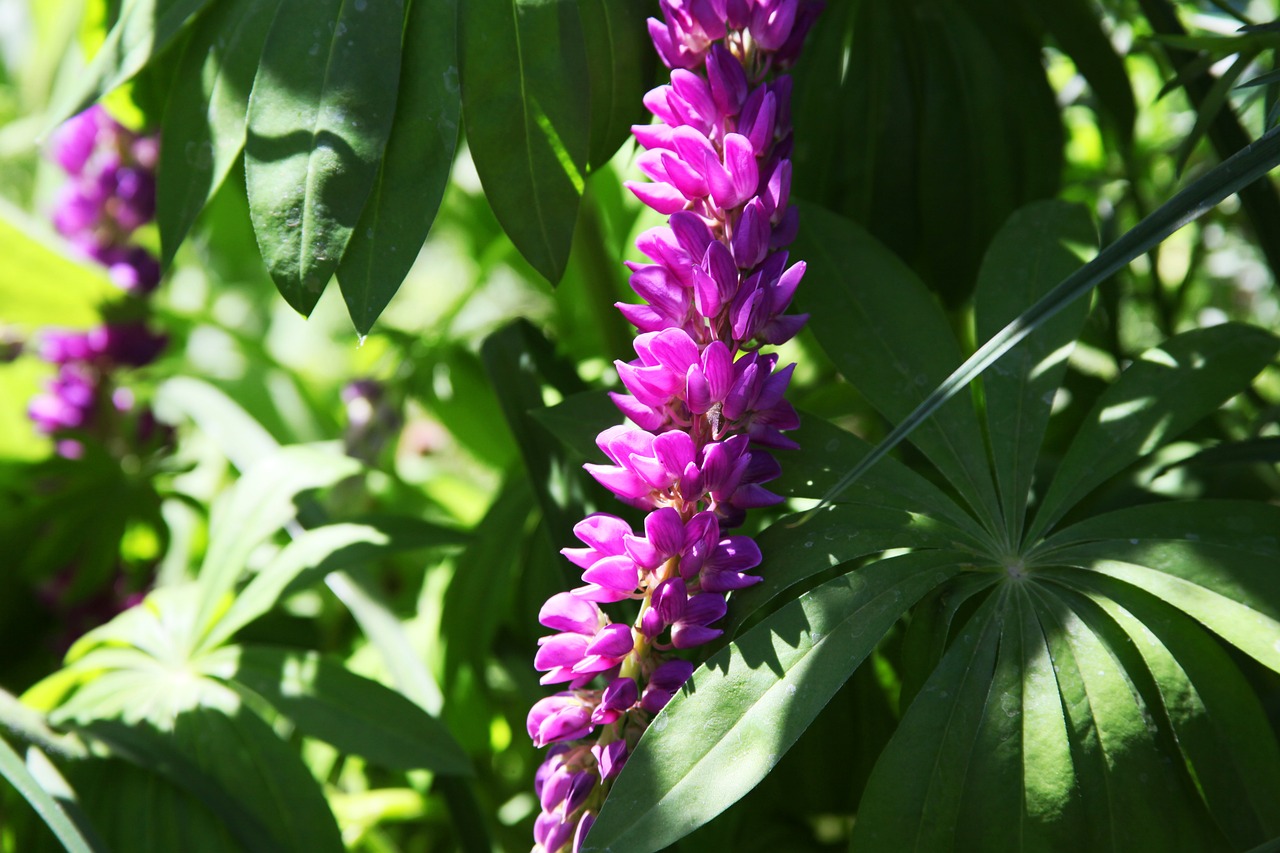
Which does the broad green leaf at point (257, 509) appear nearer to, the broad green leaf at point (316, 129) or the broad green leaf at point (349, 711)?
the broad green leaf at point (349, 711)

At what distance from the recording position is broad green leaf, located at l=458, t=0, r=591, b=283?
22.0 inches

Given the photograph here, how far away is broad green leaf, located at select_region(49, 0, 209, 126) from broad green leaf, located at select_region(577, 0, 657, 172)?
25 cm

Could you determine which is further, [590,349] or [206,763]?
[590,349]

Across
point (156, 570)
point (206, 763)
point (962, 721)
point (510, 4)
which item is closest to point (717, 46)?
point (510, 4)

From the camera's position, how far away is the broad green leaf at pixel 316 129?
53 centimetres

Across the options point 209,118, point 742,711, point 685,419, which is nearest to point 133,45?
point 209,118

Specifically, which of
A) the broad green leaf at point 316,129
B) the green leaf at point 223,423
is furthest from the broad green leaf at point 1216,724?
the green leaf at point 223,423

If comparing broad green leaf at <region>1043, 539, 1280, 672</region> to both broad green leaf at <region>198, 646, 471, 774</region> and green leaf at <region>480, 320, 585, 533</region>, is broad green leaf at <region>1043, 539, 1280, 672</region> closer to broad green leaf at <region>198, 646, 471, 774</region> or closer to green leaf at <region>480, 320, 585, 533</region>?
green leaf at <region>480, 320, 585, 533</region>

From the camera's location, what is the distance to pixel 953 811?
48 cm

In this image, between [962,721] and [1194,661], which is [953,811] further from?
[1194,661]

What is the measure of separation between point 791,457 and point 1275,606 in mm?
253

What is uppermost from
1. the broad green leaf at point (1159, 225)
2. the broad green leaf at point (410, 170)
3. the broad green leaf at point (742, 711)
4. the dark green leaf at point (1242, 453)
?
the broad green leaf at point (410, 170)

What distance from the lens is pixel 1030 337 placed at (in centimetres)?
65

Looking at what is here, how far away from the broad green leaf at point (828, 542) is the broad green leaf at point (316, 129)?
0.92 ft
